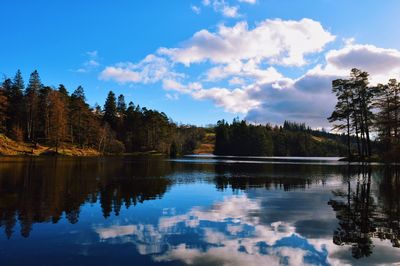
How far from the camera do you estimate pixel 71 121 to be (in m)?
126

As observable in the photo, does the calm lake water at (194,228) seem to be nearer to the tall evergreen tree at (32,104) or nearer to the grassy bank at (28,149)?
the grassy bank at (28,149)

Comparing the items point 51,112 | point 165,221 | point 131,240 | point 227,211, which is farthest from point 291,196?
point 51,112

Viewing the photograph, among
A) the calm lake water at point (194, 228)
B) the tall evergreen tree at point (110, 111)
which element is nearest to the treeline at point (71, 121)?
the tall evergreen tree at point (110, 111)

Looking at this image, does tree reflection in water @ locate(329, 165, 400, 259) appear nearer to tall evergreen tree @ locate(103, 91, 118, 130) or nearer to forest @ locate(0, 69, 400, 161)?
forest @ locate(0, 69, 400, 161)

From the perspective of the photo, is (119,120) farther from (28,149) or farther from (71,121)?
(28,149)

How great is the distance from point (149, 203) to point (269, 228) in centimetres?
995

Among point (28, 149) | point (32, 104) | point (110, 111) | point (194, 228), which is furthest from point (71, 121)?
point (194, 228)

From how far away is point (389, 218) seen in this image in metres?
19.1

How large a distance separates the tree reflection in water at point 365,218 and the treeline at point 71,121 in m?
94.8

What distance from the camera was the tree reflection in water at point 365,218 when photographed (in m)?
14.4

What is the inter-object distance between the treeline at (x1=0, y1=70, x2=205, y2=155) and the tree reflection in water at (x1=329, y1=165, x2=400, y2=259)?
94.8 m

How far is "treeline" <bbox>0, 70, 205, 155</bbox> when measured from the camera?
363 feet

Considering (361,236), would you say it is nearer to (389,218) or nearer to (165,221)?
(389,218)

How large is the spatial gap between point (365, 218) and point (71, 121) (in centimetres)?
12174
